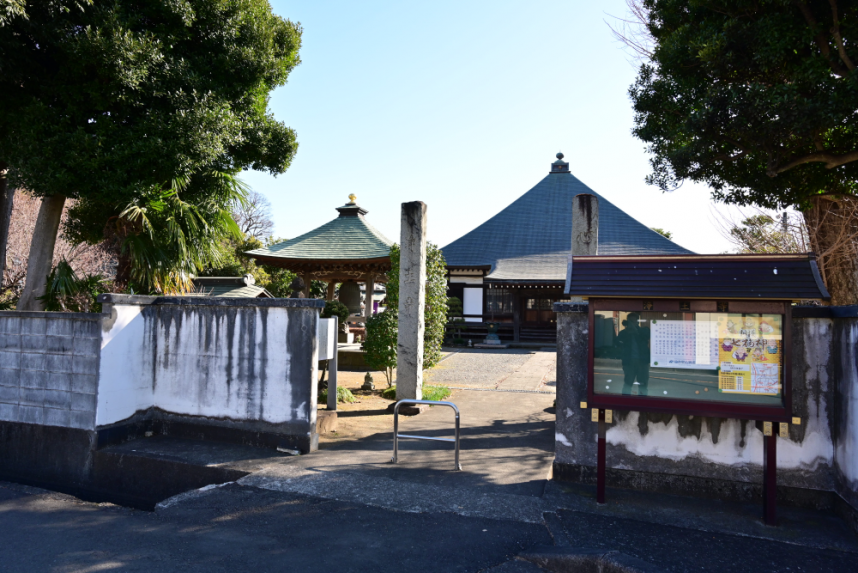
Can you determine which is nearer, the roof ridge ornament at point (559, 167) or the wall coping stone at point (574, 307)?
the wall coping stone at point (574, 307)

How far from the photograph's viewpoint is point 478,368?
1477 cm

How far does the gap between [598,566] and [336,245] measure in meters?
13.7

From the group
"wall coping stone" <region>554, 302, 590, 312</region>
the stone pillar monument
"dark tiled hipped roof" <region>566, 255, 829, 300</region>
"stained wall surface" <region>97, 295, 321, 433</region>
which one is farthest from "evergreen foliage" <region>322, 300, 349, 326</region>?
"dark tiled hipped roof" <region>566, 255, 829, 300</region>

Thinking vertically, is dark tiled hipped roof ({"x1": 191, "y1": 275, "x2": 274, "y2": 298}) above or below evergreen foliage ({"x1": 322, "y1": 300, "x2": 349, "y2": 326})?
above

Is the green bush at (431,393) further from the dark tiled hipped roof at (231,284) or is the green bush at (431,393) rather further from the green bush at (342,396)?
the dark tiled hipped roof at (231,284)

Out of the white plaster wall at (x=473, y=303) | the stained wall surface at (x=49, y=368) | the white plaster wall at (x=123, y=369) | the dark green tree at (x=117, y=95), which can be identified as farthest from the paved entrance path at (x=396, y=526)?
the white plaster wall at (x=473, y=303)

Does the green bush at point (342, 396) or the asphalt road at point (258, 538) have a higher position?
the green bush at point (342, 396)

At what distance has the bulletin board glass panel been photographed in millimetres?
4188

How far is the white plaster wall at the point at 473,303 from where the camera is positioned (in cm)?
2412

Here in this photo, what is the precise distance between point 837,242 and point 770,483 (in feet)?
18.3

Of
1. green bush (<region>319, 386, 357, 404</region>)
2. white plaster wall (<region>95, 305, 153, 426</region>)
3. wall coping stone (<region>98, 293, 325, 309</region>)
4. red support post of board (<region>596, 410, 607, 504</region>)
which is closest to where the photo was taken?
red support post of board (<region>596, 410, 607, 504</region>)

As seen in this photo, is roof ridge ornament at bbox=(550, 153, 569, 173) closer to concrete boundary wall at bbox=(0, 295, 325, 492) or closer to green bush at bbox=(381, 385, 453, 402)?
green bush at bbox=(381, 385, 453, 402)

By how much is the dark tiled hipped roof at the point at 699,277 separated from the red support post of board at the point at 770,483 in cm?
119

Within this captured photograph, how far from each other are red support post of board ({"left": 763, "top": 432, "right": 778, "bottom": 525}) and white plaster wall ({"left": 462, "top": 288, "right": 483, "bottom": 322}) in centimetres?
1986
